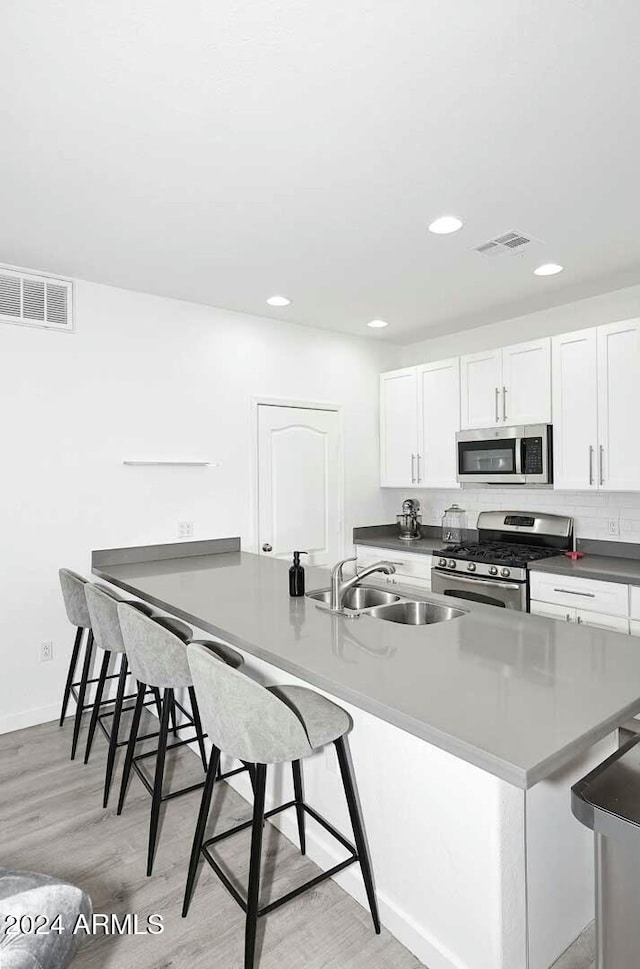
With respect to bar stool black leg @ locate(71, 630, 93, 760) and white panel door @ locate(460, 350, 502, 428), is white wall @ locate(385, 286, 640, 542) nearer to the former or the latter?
white panel door @ locate(460, 350, 502, 428)

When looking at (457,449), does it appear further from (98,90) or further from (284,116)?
(98,90)

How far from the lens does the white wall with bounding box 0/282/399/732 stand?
10.7 ft

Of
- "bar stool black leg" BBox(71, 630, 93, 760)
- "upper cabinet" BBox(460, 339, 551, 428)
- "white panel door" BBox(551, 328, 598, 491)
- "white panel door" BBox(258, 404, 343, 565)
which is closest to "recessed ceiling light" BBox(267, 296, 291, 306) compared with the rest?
"white panel door" BBox(258, 404, 343, 565)

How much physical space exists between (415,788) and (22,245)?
3.06 m

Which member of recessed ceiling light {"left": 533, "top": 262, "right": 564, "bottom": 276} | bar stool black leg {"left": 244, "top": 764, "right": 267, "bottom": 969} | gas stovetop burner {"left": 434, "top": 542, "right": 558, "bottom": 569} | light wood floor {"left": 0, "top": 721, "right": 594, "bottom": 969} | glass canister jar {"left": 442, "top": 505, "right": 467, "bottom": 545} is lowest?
light wood floor {"left": 0, "top": 721, "right": 594, "bottom": 969}

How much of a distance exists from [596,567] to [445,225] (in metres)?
2.16

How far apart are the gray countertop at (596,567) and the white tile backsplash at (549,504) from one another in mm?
209

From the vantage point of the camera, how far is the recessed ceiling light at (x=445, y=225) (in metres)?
2.63

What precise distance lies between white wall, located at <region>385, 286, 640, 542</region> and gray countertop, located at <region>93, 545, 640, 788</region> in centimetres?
196

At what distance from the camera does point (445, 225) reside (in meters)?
2.70

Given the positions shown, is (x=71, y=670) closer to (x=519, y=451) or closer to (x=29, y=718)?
(x=29, y=718)

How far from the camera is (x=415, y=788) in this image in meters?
1.63

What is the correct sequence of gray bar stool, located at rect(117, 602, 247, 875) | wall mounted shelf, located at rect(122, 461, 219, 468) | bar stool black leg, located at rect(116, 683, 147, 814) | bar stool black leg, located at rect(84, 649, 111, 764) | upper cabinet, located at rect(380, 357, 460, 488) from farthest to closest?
upper cabinet, located at rect(380, 357, 460, 488)
wall mounted shelf, located at rect(122, 461, 219, 468)
bar stool black leg, located at rect(84, 649, 111, 764)
bar stool black leg, located at rect(116, 683, 147, 814)
gray bar stool, located at rect(117, 602, 247, 875)

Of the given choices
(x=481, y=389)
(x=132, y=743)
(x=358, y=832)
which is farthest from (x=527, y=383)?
(x=132, y=743)
